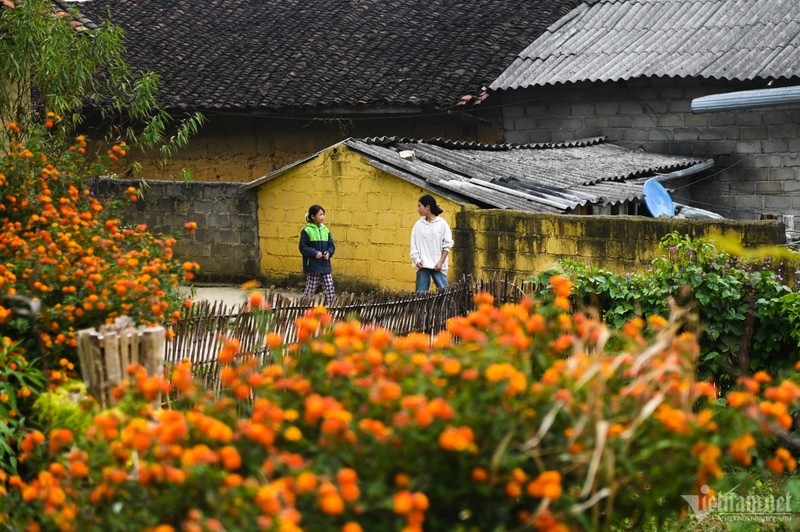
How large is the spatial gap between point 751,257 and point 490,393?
6.18 m

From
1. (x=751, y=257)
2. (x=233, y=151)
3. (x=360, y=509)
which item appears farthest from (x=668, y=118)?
(x=360, y=509)

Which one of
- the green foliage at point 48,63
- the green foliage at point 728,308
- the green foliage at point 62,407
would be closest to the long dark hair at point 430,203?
the green foliage at point 48,63

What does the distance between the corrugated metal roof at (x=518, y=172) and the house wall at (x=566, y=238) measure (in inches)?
16.3

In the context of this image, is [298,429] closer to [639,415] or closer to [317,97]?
[639,415]

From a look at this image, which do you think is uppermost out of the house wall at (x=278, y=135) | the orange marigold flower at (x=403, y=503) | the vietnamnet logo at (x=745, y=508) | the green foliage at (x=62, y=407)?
the house wall at (x=278, y=135)

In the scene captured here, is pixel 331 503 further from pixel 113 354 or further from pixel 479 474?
pixel 113 354

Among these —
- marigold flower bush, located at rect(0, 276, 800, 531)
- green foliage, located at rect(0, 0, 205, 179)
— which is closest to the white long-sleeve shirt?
green foliage, located at rect(0, 0, 205, 179)

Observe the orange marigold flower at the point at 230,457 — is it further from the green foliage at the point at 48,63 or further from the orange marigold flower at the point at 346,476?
the green foliage at the point at 48,63

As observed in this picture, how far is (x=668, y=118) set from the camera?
53.4ft

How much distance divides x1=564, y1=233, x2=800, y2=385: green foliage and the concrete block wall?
23.4 ft

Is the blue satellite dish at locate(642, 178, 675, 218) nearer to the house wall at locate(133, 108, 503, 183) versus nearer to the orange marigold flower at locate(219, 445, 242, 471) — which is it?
the house wall at locate(133, 108, 503, 183)

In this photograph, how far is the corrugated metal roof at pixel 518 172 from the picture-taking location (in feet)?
37.7

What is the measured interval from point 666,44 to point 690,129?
1455mm

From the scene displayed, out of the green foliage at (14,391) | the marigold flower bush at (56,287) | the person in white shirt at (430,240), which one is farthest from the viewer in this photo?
the person in white shirt at (430,240)
